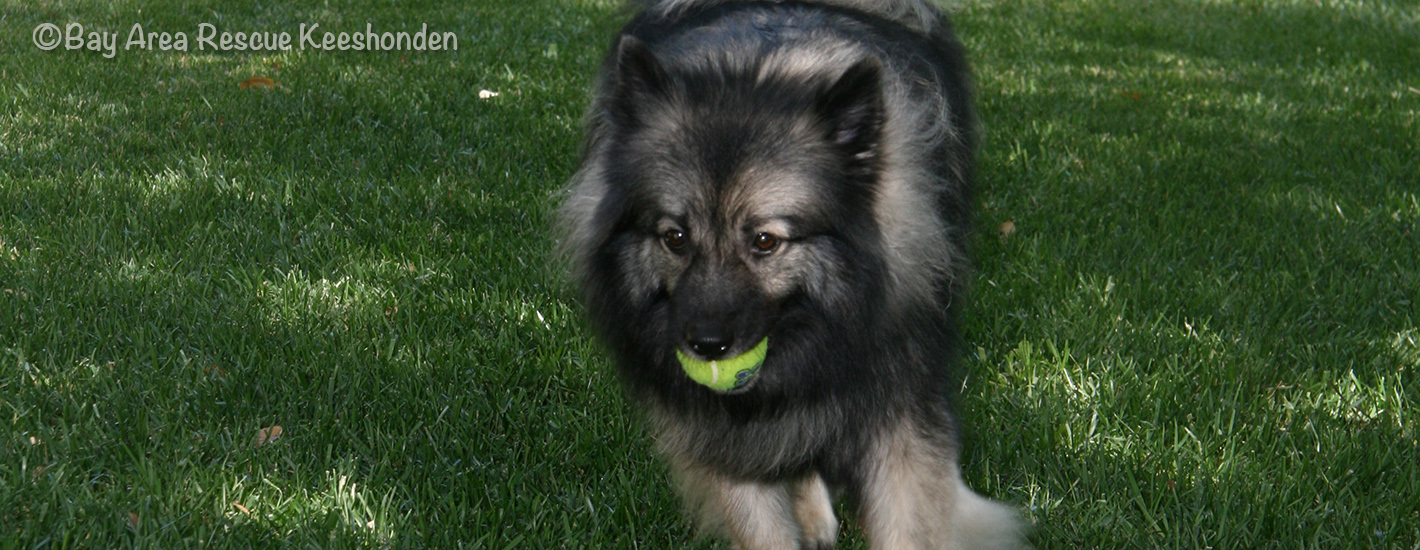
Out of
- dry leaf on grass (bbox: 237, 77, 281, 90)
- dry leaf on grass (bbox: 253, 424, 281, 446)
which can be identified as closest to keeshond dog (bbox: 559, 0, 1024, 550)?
dry leaf on grass (bbox: 253, 424, 281, 446)

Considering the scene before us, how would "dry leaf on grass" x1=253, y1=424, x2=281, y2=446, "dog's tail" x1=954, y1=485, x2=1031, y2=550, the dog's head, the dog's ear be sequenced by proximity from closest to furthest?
the dog's head < the dog's ear < "dog's tail" x1=954, y1=485, x2=1031, y2=550 < "dry leaf on grass" x1=253, y1=424, x2=281, y2=446

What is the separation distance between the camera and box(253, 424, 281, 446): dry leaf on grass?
333 cm

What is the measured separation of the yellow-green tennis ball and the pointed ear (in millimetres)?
511

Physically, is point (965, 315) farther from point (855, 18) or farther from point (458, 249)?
point (458, 249)

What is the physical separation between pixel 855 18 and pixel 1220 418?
5.75 ft

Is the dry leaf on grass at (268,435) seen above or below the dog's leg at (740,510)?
below

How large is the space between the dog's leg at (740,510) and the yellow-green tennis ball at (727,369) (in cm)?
41

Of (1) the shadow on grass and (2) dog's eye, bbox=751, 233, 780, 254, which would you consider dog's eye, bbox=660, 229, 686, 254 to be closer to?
(2) dog's eye, bbox=751, 233, 780, 254

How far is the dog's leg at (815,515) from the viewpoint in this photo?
3.26 metres

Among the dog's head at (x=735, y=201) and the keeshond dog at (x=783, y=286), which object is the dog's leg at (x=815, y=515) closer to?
the keeshond dog at (x=783, y=286)

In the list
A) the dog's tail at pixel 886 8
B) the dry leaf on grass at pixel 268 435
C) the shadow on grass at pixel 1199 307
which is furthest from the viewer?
the dog's tail at pixel 886 8

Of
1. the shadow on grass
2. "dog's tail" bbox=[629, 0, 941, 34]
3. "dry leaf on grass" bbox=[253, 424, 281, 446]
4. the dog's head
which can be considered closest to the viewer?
the dog's head

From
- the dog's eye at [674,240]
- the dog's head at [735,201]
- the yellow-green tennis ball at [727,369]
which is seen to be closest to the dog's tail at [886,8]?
the dog's head at [735,201]

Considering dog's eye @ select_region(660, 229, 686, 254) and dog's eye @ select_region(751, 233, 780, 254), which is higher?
dog's eye @ select_region(751, 233, 780, 254)
